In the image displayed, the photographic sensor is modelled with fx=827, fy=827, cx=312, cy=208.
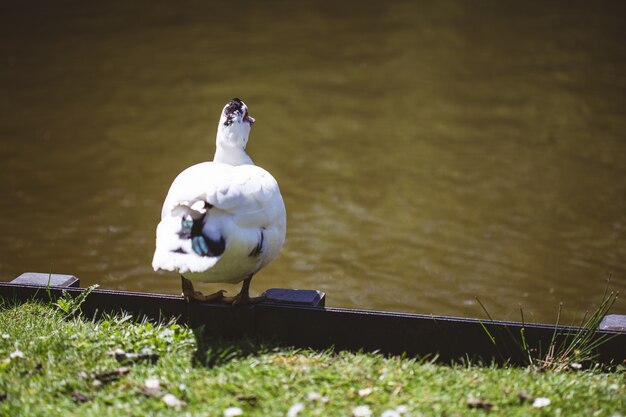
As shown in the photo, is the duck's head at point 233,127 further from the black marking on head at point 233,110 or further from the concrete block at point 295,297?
the concrete block at point 295,297

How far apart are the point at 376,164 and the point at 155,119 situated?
2.75 meters

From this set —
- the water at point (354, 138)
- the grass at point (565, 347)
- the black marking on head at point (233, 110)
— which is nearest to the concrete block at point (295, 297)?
the grass at point (565, 347)

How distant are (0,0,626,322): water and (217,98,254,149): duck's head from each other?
5.92ft

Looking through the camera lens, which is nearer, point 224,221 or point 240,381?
point 240,381

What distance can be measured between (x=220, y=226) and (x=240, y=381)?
0.74 m

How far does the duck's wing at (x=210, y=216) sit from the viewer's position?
381 centimetres

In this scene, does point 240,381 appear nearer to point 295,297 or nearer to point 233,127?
point 295,297

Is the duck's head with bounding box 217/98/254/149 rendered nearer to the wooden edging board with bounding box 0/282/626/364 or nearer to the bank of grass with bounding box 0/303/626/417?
the wooden edging board with bounding box 0/282/626/364

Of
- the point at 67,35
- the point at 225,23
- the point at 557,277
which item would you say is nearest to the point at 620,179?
the point at 557,277

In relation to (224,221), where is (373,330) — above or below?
below

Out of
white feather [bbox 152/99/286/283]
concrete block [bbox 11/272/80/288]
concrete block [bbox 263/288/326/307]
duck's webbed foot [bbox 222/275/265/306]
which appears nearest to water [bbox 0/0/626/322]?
concrete block [bbox 11/272/80/288]

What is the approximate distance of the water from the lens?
6629mm

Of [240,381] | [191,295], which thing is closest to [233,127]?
[191,295]

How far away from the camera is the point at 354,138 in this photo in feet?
29.7
